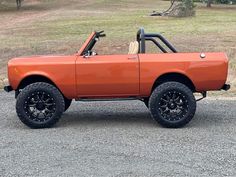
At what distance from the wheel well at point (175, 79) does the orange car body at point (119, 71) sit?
0.29 ft

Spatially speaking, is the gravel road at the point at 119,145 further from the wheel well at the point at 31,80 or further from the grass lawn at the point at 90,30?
the grass lawn at the point at 90,30

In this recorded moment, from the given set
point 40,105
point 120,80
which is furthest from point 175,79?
point 40,105

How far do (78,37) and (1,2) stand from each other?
22.0 m

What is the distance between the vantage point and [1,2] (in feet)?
135

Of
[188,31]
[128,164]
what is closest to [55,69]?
[128,164]

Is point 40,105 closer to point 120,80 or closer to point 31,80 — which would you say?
point 31,80

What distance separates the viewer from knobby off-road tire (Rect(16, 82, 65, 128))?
811 centimetres

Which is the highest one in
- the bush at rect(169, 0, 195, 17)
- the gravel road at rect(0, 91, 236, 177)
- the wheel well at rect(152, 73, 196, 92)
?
the wheel well at rect(152, 73, 196, 92)

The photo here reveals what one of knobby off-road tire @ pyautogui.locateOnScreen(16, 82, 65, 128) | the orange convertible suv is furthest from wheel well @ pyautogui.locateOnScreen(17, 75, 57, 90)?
knobby off-road tire @ pyautogui.locateOnScreen(16, 82, 65, 128)

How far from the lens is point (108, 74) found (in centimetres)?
Answer: 812

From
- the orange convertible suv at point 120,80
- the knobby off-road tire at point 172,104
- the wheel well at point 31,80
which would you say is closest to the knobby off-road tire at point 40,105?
the orange convertible suv at point 120,80

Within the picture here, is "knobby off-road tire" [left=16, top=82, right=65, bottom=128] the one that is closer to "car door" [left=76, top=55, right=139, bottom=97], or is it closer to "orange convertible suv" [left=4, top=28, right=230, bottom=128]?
"orange convertible suv" [left=4, top=28, right=230, bottom=128]

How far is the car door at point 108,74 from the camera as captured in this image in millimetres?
8109

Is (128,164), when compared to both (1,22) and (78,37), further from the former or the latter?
(1,22)
